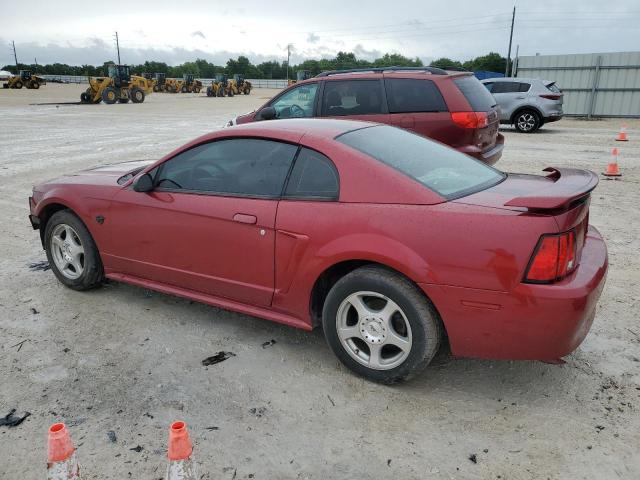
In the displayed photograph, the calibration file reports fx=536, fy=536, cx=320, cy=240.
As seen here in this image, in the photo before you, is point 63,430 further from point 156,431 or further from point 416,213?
point 416,213

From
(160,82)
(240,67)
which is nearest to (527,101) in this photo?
(160,82)

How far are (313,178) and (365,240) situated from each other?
0.58m

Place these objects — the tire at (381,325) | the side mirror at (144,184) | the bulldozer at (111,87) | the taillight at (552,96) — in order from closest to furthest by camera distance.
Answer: the tire at (381,325)
the side mirror at (144,184)
the taillight at (552,96)
the bulldozer at (111,87)

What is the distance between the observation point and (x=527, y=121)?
645 inches

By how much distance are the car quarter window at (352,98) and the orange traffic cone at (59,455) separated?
238 inches

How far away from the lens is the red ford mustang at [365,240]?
8.73ft

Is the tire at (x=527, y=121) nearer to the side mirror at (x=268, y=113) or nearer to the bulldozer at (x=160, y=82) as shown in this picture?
the side mirror at (x=268, y=113)

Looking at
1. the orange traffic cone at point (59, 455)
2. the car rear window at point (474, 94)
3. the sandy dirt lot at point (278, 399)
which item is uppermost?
the car rear window at point (474, 94)

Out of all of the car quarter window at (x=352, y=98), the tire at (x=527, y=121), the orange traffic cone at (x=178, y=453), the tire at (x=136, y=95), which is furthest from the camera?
the tire at (x=136, y=95)

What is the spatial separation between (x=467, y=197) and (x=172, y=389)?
201 centimetres

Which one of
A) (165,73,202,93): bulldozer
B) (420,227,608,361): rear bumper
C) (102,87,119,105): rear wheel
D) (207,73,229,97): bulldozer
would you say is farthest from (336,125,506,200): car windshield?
(165,73,202,93): bulldozer

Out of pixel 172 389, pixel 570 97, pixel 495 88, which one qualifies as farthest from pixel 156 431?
pixel 570 97

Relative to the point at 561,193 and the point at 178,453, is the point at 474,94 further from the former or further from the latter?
the point at 178,453

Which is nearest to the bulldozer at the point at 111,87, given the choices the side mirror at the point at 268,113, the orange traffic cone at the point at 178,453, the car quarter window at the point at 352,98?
the side mirror at the point at 268,113
